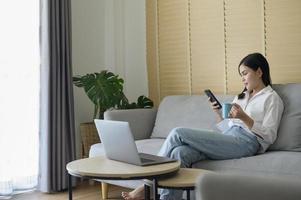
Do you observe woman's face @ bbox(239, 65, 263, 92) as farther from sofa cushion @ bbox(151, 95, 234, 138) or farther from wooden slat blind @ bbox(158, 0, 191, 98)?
wooden slat blind @ bbox(158, 0, 191, 98)

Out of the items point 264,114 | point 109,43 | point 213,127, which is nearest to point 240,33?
point 213,127

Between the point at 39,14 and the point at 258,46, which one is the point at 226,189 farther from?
the point at 39,14

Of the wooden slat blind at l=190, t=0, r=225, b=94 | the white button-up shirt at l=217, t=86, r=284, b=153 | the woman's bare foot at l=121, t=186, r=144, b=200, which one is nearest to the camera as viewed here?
the woman's bare foot at l=121, t=186, r=144, b=200

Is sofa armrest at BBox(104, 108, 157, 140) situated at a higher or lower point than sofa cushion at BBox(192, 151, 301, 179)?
higher

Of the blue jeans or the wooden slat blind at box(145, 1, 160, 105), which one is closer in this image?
the blue jeans

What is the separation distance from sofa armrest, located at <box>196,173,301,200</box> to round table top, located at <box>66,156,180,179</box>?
1015mm

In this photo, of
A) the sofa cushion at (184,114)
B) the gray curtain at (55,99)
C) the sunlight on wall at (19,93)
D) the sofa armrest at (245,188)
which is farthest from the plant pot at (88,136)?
the sofa armrest at (245,188)

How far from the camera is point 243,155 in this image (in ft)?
7.77

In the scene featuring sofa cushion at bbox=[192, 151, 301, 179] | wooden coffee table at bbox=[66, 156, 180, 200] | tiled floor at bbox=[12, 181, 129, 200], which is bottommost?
tiled floor at bbox=[12, 181, 129, 200]

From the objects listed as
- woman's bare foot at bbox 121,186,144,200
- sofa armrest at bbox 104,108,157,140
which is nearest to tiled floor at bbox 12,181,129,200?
sofa armrest at bbox 104,108,157,140

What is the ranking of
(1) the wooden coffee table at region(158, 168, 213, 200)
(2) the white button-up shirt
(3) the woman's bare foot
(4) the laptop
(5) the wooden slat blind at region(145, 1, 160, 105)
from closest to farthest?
(1) the wooden coffee table at region(158, 168, 213, 200) < (4) the laptop < (3) the woman's bare foot < (2) the white button-up shirt < (5) the wooden slat blind at region(145, 1, 160, 105)

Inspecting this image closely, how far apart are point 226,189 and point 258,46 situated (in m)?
2.67

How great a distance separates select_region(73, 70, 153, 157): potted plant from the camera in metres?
3.52

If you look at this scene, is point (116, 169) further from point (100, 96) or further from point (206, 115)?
point (100, 96)
